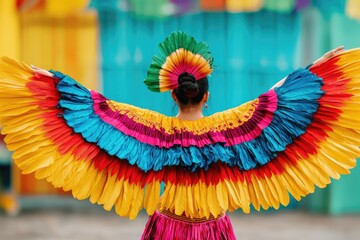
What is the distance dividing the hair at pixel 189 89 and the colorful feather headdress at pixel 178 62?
0.06ft

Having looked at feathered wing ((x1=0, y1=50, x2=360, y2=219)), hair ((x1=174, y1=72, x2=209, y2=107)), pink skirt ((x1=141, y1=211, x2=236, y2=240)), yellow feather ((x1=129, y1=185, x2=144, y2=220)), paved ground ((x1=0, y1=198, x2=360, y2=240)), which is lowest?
paved ground ((x1=0, y1=198, x2=360, y2=240))

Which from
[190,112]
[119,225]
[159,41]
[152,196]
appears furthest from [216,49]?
[152,196]

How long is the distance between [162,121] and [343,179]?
3.87 metres

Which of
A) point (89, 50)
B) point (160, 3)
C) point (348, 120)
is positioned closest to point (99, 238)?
point (89, 50)

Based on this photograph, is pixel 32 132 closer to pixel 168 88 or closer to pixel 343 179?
pixel 168 88

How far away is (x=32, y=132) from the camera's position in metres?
2.41

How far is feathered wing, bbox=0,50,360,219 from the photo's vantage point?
2.41 meters

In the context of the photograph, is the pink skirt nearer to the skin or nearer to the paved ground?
the skin

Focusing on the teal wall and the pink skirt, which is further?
the teal wall

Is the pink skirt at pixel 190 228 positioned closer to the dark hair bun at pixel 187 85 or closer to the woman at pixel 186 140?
the woman at pixel 186 140

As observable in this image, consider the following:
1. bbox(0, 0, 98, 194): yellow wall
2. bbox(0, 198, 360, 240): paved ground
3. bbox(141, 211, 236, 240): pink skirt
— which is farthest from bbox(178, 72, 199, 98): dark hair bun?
bbox(0, 0, 98, 194): yellow wall

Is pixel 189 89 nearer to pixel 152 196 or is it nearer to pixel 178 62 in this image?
pixel 178 62

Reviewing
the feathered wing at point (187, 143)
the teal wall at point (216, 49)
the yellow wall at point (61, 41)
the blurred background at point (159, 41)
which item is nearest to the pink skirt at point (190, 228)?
the feathered wing at point (187, 143)

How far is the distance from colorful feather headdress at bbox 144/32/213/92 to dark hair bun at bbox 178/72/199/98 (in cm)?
2
